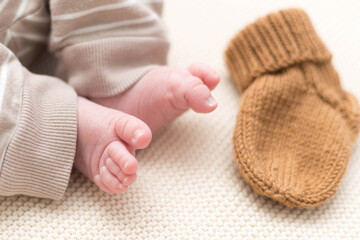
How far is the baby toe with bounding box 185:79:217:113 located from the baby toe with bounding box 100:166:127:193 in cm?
17

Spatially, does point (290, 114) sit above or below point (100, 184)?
above

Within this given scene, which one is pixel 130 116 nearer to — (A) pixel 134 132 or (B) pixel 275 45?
(A) pixel 134 132

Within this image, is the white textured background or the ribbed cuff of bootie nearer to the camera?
the white textured background

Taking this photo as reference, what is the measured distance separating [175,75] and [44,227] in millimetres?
298

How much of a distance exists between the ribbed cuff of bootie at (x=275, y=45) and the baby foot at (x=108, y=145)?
0.90ft

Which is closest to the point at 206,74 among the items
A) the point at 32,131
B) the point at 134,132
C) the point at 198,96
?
the point at 198,96

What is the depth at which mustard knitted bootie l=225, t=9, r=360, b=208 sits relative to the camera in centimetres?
64

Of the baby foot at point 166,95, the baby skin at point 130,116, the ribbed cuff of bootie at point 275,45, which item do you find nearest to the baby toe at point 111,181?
the baby skin at point 130,116

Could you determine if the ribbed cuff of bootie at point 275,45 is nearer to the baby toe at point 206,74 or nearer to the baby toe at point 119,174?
the baby toe at point 206,74

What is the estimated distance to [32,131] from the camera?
0.60 m

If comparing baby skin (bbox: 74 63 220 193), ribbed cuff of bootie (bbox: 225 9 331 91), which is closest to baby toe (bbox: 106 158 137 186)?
baby skin (bbox: 74 63 220 193)

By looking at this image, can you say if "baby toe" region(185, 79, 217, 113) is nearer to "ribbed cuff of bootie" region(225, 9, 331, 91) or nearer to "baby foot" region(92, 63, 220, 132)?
"baby foot" region(92, 63, 220, 132)

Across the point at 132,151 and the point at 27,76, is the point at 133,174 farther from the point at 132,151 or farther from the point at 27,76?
the point at 27,76

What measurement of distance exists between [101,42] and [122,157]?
23cm
